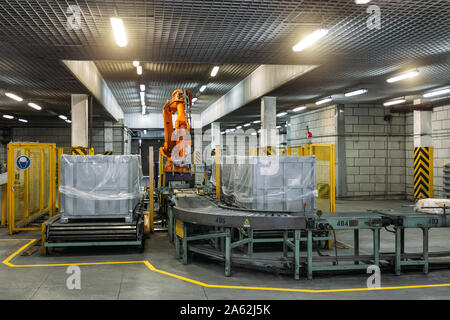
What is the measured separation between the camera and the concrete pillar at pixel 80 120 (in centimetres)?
1577

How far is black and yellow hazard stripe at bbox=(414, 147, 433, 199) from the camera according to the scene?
17234 mm

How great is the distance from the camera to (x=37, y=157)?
14.1 m

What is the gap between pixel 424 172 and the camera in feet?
56.9

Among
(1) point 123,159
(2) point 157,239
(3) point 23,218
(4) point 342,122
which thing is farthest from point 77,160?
(4) point 342,122

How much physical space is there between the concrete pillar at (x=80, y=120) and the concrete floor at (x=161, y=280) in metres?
7.45

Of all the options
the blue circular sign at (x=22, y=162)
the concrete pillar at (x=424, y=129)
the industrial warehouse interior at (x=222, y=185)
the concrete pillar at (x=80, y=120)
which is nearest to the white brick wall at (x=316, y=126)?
the concrete pillar at (x=424, y=129)

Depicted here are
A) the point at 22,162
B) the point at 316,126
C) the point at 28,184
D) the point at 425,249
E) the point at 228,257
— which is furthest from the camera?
the point at 316,126

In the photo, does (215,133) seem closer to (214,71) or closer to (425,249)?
(214,71)

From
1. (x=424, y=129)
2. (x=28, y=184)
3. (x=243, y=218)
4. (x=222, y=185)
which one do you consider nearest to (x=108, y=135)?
(x=28, y=184)

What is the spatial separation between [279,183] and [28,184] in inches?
325

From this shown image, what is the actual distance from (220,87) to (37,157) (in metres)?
9.99

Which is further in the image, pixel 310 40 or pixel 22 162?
pixel 22 162

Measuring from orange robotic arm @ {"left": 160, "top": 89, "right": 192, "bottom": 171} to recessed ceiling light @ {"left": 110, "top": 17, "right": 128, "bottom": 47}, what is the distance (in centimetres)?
329

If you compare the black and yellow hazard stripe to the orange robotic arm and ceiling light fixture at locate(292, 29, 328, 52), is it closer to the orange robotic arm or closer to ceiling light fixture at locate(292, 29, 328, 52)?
ceiling light fixture at locate(292, 29, 328, 52)
